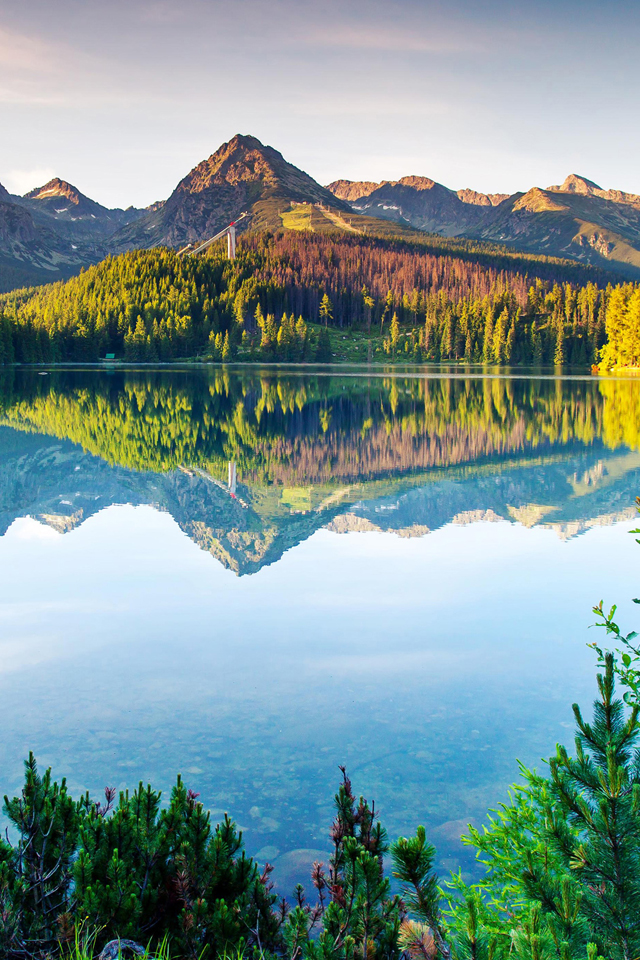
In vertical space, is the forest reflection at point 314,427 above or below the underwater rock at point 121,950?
above

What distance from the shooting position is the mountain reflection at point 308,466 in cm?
1897

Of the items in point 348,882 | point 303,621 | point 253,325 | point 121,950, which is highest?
point 253,325

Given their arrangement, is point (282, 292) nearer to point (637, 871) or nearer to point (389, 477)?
point (389, 477)

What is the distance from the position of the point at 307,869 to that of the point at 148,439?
29.0 meters

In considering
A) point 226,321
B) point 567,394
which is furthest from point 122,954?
point 226,321

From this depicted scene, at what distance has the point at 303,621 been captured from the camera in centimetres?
1139

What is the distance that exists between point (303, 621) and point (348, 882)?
765cm

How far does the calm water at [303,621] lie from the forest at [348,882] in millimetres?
1508

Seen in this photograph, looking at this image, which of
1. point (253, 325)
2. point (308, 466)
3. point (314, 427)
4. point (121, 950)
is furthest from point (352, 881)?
point (253, 325)

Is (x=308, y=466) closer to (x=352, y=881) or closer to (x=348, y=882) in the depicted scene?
(x=348, y=882)

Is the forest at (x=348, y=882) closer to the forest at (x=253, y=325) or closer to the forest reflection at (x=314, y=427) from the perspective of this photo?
the forest reflection at (x=314, y=427)

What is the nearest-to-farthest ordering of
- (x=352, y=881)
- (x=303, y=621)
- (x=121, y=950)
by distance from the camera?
(x=352, y=881), (x=121, y=950), (x=303, y=621)

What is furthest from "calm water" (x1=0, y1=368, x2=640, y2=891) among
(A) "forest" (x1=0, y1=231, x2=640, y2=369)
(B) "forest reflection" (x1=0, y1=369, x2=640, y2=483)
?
(A) "forest" (x1=0, y1=231, x2=640, y2=369)

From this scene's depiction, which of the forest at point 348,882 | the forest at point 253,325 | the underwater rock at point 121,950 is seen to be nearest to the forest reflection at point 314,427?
the forest at point 348,882
